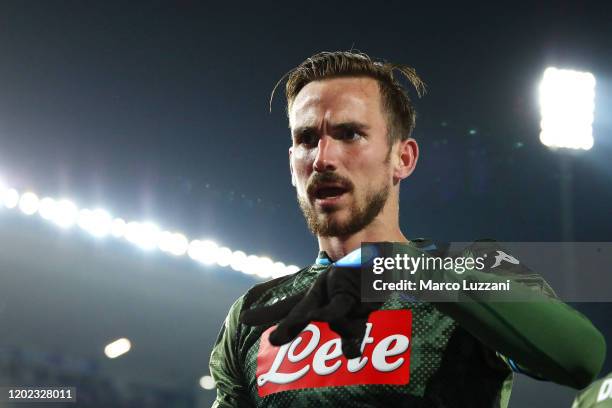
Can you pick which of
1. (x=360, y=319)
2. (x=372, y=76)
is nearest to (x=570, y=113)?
(x=372, y=76)

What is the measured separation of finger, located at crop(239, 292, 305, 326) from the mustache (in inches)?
32.6

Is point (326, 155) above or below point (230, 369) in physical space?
above

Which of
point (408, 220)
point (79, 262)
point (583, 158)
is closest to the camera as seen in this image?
point (583, 158)

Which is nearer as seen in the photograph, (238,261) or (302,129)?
(302,129)

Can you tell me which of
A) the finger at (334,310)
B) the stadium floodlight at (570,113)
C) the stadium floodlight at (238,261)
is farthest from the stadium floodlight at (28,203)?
the finger at (334,310)

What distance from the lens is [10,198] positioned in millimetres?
11242

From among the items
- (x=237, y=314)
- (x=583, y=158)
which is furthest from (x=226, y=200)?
(x=237, y=314)

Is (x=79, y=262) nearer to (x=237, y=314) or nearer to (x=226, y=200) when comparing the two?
(x=226, y=200)

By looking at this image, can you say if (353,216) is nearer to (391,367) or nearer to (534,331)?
(391,367)

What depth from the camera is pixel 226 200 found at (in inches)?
508

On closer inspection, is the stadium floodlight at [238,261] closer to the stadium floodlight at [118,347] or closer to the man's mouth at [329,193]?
the stadium floodlight at [118,347]

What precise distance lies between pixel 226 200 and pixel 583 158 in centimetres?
642

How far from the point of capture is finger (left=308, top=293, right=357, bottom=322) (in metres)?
1.84

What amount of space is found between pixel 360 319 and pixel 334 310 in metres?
0.09
